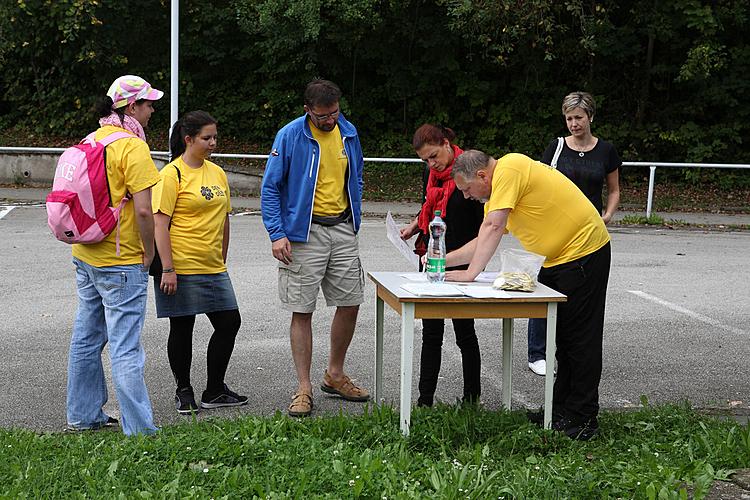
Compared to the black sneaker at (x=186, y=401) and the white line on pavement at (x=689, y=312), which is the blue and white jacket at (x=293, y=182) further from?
the white line on pavement at (x=689, y=312)

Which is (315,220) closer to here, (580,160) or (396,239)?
(396,239)

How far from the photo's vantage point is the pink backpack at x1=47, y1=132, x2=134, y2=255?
16.3 ft

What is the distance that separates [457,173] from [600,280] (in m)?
1.00

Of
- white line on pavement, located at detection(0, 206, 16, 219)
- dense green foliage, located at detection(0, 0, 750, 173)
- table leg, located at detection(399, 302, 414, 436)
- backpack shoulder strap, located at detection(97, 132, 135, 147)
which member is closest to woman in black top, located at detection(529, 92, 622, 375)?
table leg, located at detection(399, 302, 414, 436)

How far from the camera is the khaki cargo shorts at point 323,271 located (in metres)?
6.06

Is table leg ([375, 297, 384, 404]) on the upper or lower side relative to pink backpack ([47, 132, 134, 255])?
lower

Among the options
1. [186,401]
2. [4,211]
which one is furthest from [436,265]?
[4,211]

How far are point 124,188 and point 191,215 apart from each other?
0.99 m

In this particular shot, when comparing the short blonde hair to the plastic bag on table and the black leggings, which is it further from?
the black leggings

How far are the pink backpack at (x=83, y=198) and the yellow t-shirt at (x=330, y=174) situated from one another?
1.43 m

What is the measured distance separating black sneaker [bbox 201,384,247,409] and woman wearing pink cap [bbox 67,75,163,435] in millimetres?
863

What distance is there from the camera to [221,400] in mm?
6094

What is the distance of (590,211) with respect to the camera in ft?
17.4

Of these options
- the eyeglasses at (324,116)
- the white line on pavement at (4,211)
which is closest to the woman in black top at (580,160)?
the eyeglasses at (324,116)
